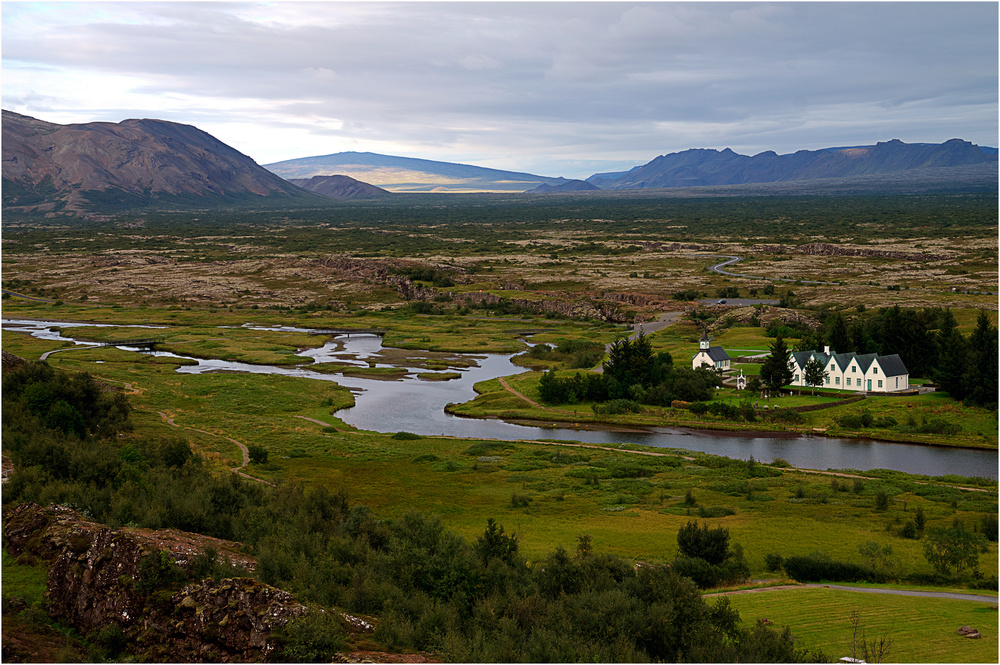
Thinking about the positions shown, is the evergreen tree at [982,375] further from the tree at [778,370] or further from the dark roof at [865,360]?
the tree at [778,370]

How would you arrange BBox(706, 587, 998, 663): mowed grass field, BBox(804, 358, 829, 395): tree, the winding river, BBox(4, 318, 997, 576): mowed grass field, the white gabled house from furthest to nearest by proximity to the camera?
BBox(804, 358, 829, 395): tree
the white gabled house
the winding river
BBox(4, 318, 997, 576): mowed grass field
BBox(706, 587, 998, 663): mowed grass field

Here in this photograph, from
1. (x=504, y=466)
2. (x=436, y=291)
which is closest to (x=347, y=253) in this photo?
(x=436, y=291)

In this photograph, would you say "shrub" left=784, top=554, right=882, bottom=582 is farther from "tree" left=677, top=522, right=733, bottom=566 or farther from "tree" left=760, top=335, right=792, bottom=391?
"tree" left=760, top=335, right=792, bottom=391

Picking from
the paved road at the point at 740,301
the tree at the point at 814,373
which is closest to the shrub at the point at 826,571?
the tree at the point at 814,373

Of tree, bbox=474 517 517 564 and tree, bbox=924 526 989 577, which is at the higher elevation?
tree, bbox=474 517 517 564

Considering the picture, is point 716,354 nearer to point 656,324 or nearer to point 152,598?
point 656,324

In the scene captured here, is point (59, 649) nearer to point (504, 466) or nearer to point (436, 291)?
point (504, 466)

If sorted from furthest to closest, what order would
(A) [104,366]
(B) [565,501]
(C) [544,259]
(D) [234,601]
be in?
(C) [544,259]
(A) [104,366]
(B) [565,501]
(D) [234,601]

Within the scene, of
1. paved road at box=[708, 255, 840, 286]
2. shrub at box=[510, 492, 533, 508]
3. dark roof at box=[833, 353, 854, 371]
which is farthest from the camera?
paved road at box=[708, 255, 840, 286]

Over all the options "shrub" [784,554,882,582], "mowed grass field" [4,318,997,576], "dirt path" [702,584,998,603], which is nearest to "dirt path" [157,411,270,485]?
"mowed grass field" [4,318,997,576]
